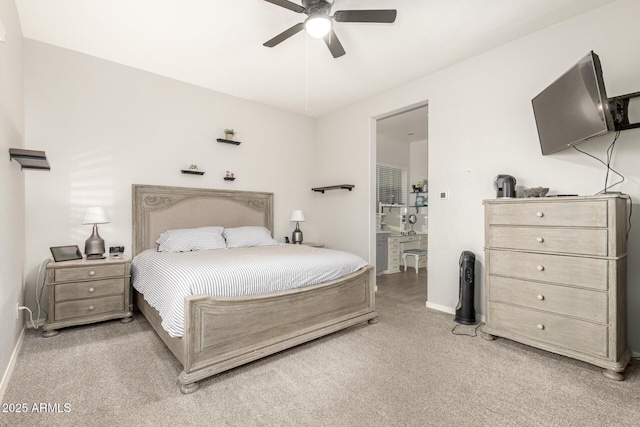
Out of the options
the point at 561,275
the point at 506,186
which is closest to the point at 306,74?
the point at 506,186

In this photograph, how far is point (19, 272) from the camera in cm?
265

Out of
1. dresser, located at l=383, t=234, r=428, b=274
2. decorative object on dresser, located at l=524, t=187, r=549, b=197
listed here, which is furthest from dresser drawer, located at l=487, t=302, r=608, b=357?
dresser, located at l=383, t=234, r=428, b=274

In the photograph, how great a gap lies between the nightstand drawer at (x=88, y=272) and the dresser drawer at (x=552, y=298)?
3.63 m

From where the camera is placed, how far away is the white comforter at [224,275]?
82.5 inches

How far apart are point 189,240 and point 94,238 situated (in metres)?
0.92

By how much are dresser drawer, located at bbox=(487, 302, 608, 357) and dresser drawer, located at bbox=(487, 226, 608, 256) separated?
52 centimetres

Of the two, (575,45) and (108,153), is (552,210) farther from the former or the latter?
(108,153)

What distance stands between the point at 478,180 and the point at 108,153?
4.16 meters

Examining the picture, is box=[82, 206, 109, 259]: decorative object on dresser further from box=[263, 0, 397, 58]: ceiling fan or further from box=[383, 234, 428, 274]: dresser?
box=[383, 234, 428, 274]: dresser

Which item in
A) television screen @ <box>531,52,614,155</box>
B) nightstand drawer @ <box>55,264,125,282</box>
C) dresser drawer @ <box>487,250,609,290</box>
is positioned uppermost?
television screen @ <box>531,52,614,155</box>

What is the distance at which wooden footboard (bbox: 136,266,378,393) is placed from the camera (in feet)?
6.56

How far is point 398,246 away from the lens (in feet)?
20.3

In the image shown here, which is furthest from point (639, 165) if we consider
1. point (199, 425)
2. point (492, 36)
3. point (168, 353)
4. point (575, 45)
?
point (168, 353)

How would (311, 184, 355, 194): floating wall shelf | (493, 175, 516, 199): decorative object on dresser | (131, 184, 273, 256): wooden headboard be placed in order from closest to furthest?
(493, 175, 516, 199): decorative object on dresser < (131, 184, 273, 256): wooden headboard < (311, 184, 355, 194): floating wall shelf
